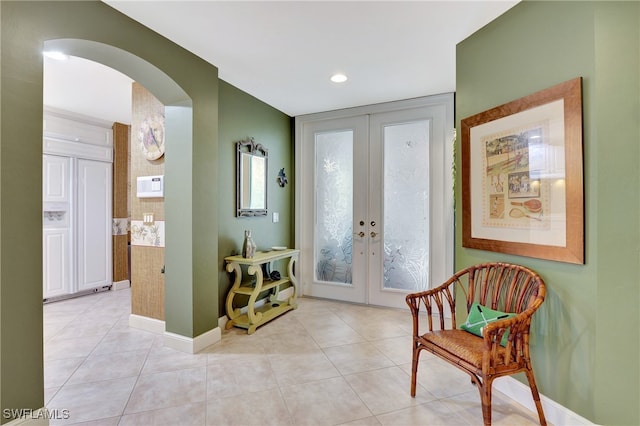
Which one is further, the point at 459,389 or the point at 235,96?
the point at 235,96

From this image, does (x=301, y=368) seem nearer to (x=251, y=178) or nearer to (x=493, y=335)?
(x=493, y=335)

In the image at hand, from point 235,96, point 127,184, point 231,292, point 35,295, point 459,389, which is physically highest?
point 235,96

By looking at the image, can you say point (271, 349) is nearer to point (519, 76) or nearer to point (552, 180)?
point (552, 180)

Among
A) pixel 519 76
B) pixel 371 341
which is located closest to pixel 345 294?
pixel 371 341

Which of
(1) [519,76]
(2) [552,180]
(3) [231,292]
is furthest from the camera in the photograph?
(3) [231,292]

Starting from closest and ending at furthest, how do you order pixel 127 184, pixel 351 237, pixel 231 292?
pixel 231 292
pixel 351 237
pixel 127 184

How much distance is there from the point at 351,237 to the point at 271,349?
1.80 meters

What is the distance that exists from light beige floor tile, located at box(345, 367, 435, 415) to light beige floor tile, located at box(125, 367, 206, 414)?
1.05 metres

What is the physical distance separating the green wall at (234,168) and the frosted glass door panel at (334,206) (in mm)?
446

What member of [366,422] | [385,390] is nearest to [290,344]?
[385,390]

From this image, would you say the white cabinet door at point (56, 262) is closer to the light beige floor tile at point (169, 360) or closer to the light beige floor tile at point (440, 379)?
the light beige floor tile at point (169, 360)

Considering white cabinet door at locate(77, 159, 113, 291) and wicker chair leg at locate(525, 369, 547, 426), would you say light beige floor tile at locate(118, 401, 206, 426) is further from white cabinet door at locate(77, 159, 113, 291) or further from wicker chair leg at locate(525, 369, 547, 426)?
white cabinet door at locate(77, 159, 113, 291)

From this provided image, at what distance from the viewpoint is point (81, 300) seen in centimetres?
408

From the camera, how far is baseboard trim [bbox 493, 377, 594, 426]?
5.15ft
